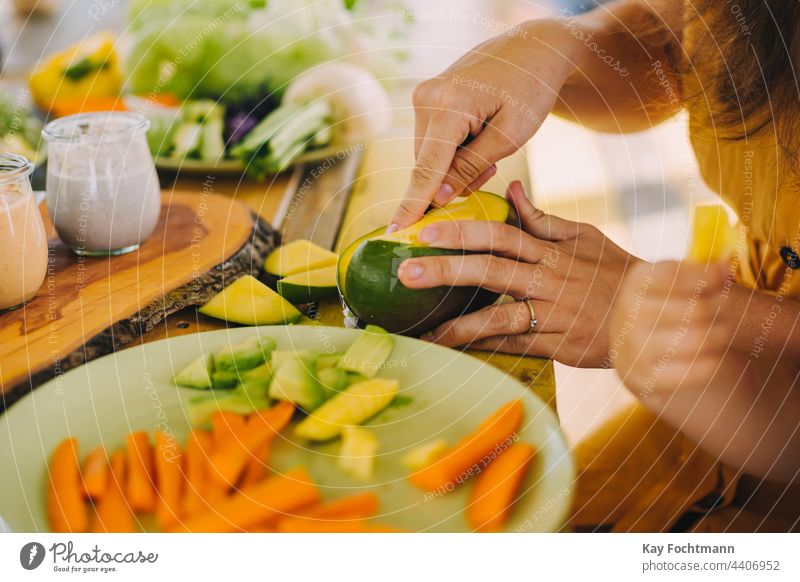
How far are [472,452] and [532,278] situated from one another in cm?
13

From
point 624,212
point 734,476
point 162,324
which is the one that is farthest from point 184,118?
point 734,476

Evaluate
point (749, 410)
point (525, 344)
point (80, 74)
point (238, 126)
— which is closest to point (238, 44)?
point (238, 126)

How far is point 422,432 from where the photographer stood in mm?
380

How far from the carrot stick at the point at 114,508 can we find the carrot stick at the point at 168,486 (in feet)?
0.05

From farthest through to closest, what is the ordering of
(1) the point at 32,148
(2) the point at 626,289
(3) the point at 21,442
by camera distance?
(1) the point at 32,148 < (2) the point at 626,289 < (3) the point at 21,442

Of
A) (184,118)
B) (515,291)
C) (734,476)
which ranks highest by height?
(184,118)

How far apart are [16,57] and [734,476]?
600 mm

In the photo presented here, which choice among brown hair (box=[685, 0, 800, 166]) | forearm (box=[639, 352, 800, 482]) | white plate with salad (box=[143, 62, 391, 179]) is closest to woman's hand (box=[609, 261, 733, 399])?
forearm (box=[639, 352, 800, 482])

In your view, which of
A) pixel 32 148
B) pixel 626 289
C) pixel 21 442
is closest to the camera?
pixel 21 442

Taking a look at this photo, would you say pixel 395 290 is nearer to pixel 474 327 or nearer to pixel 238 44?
pixel 474 327

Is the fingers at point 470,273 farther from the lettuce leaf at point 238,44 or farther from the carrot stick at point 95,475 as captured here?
the lettuce leaf at point 238,44

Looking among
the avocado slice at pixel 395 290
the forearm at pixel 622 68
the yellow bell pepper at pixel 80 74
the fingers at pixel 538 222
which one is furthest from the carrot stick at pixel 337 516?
the yellow bell pepper at pixel 80 74

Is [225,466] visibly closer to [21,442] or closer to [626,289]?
[21,442]

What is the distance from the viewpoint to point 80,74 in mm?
750
